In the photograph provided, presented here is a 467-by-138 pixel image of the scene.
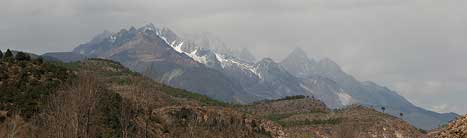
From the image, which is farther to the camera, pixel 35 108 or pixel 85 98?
pixel 35 108

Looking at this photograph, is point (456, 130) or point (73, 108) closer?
point (456, 130)

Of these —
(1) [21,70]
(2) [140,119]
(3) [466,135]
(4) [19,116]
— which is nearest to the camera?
(3) [466,135]

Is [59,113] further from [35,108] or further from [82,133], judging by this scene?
[35,108]

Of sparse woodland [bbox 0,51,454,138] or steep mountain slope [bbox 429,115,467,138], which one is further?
sparse woodland [bbox 0,51,454,138]

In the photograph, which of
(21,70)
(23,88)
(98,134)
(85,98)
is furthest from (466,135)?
(21,70)

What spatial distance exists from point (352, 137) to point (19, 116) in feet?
187

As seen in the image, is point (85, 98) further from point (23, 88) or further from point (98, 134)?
point (23, 88)

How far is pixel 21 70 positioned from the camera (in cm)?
10775

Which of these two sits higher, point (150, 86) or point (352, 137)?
point (150, 86)

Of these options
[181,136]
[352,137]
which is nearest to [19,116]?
[181,136]

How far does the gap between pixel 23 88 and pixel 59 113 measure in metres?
35.6

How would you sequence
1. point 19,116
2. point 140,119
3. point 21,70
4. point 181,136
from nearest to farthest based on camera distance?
1. point 181,136
2. point 19,116
3. point 140,119
4. point 21,70

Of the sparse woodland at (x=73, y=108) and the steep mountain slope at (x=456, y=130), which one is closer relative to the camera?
the steep mountain slope at (x=456, y=130)

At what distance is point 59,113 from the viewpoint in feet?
223
